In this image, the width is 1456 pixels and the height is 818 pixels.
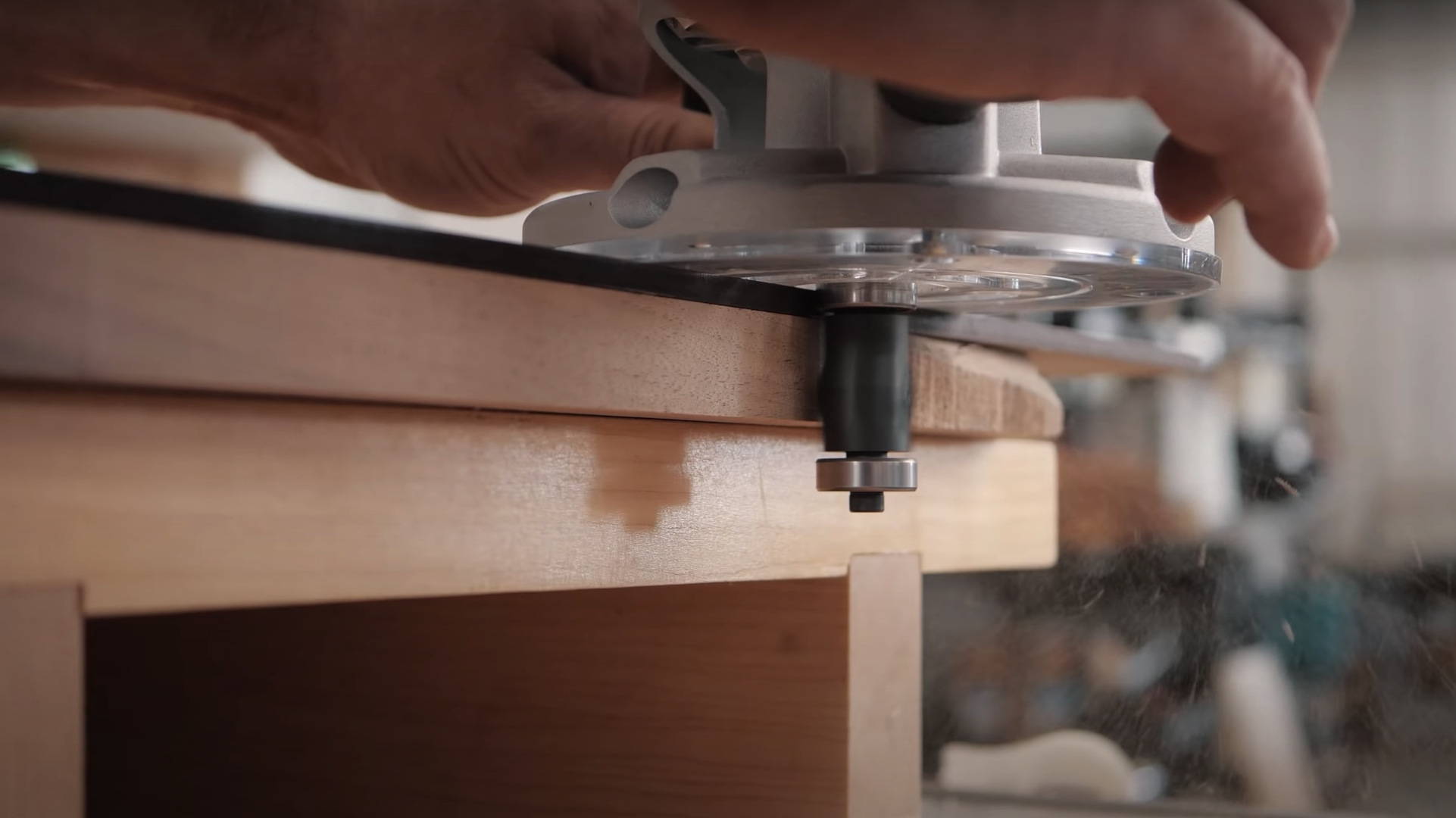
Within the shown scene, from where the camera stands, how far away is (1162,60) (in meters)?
0.26

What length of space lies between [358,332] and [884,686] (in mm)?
284

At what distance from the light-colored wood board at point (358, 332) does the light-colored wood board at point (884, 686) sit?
96 millimetres

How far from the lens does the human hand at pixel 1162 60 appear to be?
240 millimetres

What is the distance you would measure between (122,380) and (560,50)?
30 centimetres

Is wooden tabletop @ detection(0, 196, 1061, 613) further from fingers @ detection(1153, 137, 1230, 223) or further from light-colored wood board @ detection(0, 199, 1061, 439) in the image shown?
fingers @ detection(1153, 137, 1230, 223)

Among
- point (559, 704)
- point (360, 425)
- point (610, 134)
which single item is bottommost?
point (559, 704)

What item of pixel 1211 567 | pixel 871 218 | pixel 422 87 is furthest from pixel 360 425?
pixel 1211 567

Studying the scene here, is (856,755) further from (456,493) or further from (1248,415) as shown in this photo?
(1248,415)

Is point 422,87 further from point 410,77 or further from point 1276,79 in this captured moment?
point 1276,79

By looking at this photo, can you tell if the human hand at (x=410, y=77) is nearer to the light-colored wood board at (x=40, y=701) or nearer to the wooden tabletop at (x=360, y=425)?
the wooden tabletop at (x=360, y=425)

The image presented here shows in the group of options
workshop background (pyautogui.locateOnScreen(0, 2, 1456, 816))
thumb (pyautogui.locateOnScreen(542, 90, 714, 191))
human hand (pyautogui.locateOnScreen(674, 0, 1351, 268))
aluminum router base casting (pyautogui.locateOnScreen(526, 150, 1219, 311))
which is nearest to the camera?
human hand (pyautogui.locateOnScreen(674, 0, 1351, 268))

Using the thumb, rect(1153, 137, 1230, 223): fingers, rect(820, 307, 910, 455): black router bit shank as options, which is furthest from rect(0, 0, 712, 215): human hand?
rect(1153, 137, 1230, 223): fingers

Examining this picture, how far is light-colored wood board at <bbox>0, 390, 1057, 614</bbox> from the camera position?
0.28 metres

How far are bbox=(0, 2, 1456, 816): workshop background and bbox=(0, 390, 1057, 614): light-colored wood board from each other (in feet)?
0.25
